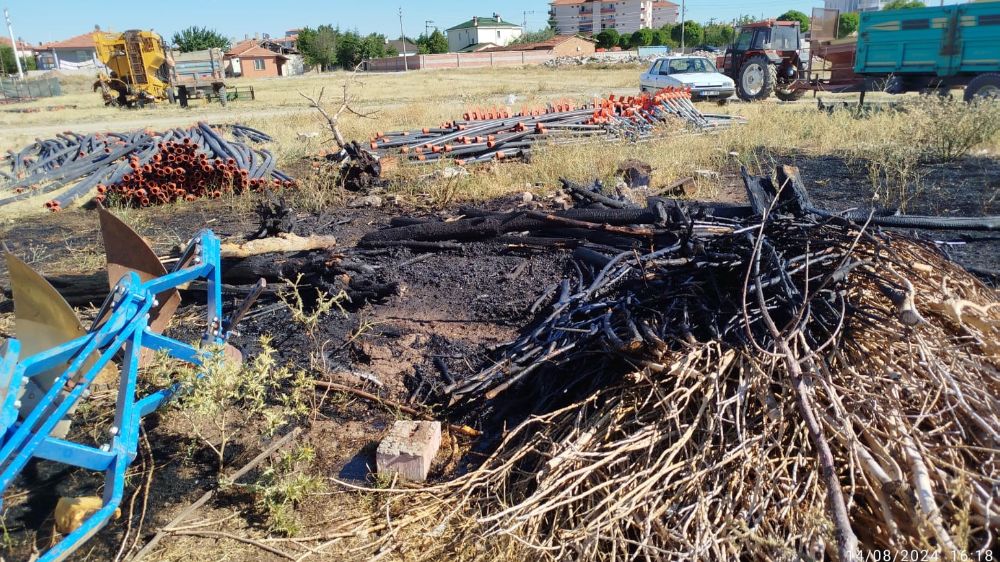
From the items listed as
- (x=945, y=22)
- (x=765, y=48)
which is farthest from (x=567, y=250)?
(x=765, y=48)

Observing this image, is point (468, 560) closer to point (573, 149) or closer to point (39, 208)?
point (573, 149)

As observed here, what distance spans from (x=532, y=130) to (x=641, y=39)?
2525 inches

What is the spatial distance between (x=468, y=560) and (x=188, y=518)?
140 cm

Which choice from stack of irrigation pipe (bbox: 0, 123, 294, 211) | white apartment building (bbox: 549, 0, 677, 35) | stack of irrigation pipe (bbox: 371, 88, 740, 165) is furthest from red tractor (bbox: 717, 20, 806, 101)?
white apartment building (bbox: 549, 0, 677, 35)

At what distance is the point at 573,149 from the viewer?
1088 cm

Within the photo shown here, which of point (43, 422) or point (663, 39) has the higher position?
point (663, 39)

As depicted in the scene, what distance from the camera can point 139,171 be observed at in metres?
9.30

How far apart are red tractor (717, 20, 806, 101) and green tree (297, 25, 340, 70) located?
52646mm

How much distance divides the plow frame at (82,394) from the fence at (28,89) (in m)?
43.7

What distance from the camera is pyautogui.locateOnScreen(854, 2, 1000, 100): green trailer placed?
15.6 metres

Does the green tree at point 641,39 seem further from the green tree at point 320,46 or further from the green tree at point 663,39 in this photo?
the green tree at point 320,46

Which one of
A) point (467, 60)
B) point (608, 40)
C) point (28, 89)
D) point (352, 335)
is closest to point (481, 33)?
point (608, 40)

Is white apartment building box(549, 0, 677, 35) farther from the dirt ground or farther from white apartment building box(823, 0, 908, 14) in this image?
the dirt ground

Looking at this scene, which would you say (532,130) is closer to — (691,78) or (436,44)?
(691,78)
